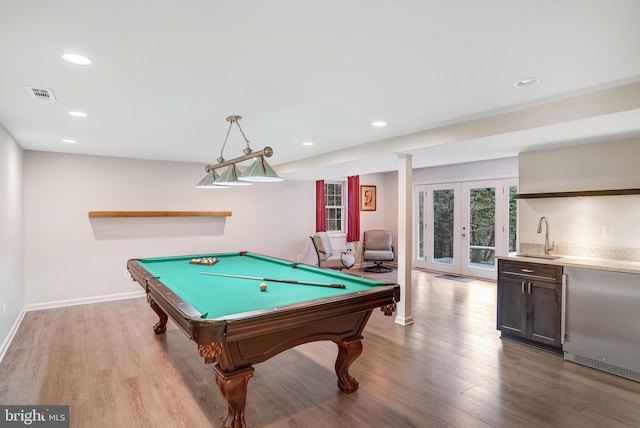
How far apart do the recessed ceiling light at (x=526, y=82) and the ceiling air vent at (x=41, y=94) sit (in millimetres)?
3439

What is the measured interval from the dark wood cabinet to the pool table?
176 centimetres

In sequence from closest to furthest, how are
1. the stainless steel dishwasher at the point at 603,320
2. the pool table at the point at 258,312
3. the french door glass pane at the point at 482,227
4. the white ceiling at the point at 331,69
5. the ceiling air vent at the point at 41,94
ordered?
the white ceiling at the point at 331,69, the pool table at the point at 258,312, the ceiling air vent at the point at 41,94, the stainless steel dishwasher at the point at 603,320, the french door glass pane at the point at 482,227

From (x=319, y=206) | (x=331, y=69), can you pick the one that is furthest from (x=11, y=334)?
(x=319, y=206)

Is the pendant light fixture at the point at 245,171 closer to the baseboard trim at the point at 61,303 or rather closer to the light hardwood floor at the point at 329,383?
the light hardwood floor at the point at 329,383

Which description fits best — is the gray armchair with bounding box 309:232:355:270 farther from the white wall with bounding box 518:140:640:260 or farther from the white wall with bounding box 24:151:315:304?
the white wall with bounding box 518:140:640:260

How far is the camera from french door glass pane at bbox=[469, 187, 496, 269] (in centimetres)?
662

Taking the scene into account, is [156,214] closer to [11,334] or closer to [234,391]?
[11,334]

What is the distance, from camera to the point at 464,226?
276 inches

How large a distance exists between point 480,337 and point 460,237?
3675mm

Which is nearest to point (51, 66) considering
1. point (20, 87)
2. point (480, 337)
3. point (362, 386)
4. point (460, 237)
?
point (20, 87)

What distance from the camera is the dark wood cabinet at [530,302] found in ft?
10.7

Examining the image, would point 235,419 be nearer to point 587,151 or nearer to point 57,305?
point 587,151

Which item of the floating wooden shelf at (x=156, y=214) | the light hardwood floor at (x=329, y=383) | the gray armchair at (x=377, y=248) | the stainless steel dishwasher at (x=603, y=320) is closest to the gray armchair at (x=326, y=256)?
the gray armchair at (x=377, y=248)

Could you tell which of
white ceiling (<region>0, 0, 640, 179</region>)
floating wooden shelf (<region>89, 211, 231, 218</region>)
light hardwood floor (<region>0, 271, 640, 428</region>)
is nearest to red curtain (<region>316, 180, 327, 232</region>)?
floating wooden shelf (<region>89, 211, 231, 218</region>)
